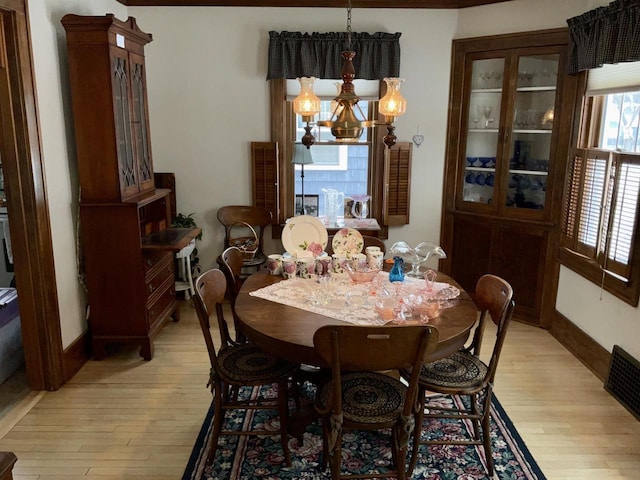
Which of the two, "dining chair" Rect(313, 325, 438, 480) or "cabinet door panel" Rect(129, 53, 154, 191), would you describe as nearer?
"dining chair" Rect(313, 325, 438, 480)

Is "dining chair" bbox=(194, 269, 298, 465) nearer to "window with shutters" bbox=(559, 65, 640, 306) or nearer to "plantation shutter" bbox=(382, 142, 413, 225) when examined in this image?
"window with shutters" bbox=(559, 65, 640, 306)

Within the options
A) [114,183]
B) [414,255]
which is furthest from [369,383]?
[114,183]

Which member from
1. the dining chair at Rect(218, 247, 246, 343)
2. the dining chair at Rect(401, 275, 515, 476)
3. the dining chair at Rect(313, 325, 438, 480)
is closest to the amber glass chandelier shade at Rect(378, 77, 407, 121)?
the dining chair at Rect(401, 275, 515, 476)

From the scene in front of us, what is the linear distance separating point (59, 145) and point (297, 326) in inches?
82.7

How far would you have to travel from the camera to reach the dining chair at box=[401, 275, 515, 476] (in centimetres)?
236

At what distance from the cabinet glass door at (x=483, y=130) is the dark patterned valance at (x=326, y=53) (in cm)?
72

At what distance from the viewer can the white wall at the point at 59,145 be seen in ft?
10.0

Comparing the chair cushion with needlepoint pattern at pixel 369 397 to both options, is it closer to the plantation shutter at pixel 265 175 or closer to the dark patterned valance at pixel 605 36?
the dark patterned valance at pixel 605 36

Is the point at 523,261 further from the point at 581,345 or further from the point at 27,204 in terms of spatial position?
the point at 27,204

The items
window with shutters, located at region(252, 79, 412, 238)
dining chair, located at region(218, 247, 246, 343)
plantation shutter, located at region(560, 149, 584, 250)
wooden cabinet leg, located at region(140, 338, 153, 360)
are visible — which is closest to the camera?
dining chair, located at region(218, 247, 246, 343)

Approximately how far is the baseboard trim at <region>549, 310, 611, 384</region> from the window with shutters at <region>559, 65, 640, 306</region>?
42 centimetres

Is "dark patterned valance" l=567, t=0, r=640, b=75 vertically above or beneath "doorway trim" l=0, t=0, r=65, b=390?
above

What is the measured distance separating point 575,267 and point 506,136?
1.19 meters

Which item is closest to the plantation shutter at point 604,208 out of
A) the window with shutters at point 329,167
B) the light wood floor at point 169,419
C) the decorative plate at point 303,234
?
the light wood floor at point 169,419
